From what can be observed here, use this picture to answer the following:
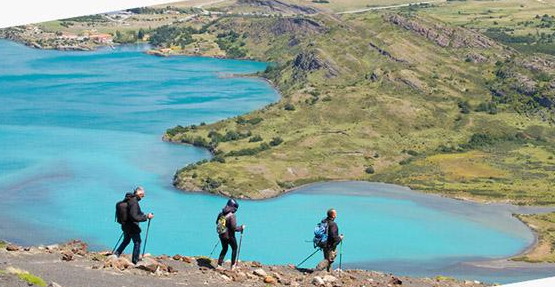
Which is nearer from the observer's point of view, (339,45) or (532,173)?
(532,173)

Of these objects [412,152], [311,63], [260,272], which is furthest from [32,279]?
[311,63]

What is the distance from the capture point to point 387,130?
83688 millimetres

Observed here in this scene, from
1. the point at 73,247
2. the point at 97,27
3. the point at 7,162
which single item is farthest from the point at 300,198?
the point at 97,27

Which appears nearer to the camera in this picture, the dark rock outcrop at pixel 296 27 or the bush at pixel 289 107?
the bush at pixel 289 107

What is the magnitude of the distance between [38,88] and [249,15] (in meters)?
57.1

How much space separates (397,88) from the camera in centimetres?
9438

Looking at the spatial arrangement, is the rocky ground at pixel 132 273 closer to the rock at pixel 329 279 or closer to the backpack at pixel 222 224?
the rock at pixel 329 279

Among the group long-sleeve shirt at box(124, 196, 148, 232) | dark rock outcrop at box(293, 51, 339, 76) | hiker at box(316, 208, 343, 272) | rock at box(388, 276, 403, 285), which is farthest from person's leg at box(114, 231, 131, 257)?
dark rock outcrop at box(293, 51, 339, 76)

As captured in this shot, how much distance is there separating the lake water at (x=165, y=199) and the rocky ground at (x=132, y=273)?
29.4 metres

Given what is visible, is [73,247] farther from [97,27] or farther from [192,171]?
[97,27]

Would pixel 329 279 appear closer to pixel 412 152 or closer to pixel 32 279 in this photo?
pixel 32 279

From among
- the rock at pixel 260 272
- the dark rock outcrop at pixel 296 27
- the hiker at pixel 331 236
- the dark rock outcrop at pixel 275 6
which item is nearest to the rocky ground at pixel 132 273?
the rock at pixel 260 272

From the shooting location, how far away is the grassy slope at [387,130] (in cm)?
7019

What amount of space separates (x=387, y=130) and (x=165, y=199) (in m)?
23.1
